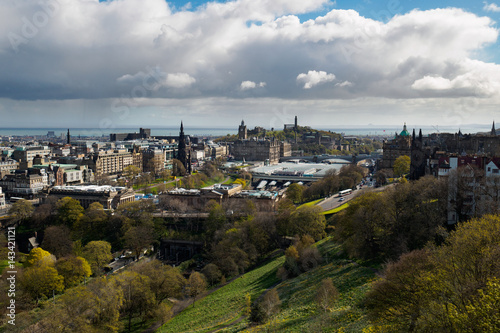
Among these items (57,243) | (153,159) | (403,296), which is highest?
(153,159)

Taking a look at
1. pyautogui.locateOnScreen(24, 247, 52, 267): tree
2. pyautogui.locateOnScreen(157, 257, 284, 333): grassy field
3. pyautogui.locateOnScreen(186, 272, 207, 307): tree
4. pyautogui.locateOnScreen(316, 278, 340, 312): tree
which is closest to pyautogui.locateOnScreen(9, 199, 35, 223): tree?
pyautogui.locateOnScreen(24, 247, 52, 267): tree

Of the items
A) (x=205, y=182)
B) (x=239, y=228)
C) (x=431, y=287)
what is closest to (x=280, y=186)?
(x=205, y=182)

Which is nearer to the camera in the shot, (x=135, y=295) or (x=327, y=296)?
(x=327, y=296)

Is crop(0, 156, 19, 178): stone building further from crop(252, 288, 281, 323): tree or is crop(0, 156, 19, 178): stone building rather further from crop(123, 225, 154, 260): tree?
crop(252, 288, 281, 323): tree

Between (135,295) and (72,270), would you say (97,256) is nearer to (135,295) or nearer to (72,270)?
(72,270)

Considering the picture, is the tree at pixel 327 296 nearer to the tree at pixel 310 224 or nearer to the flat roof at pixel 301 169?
the tree at pixel 310 224

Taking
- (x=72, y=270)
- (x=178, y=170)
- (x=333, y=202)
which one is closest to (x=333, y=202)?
(x=333, y=202)
